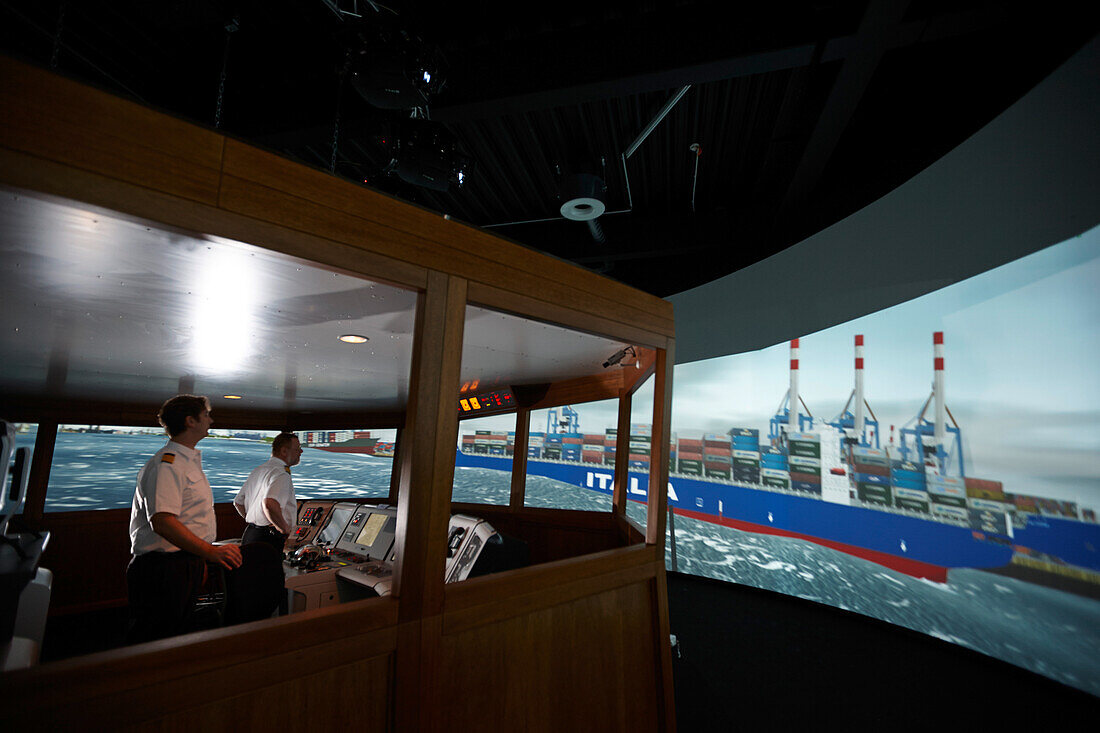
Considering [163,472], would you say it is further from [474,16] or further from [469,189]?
[469,189]

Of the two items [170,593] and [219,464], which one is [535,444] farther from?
[170,593]

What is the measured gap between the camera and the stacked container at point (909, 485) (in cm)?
433

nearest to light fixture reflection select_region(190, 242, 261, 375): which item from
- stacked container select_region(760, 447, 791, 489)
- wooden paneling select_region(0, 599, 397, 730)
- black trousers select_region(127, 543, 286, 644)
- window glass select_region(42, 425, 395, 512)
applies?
wooden paneling select_region(0, 599, 397, 730)

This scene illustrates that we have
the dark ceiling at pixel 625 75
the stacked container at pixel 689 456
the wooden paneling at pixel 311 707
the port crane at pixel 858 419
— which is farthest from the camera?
the stacked container at pixel 689 456

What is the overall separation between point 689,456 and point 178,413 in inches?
249

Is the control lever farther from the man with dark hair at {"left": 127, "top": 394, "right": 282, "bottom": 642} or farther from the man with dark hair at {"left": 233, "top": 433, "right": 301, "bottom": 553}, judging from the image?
the man with dark hair at {"left": 233, "top": 433, "right": 301, "bottom": 553}

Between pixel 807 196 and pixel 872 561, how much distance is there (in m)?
3.62

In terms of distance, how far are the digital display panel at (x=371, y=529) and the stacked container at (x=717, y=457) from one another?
4552 mm

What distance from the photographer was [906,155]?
378 centimetres

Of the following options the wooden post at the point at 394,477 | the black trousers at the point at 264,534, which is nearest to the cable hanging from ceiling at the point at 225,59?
the black trousers at the point at 264,534

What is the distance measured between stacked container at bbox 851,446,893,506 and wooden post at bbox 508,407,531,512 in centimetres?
343

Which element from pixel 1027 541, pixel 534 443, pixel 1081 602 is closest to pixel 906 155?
pixel 1027 541

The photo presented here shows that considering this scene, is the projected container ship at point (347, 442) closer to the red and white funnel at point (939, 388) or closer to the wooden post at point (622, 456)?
the wooden post at point (622, 456)

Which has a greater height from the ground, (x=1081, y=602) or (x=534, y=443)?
(x=534, y=443)
